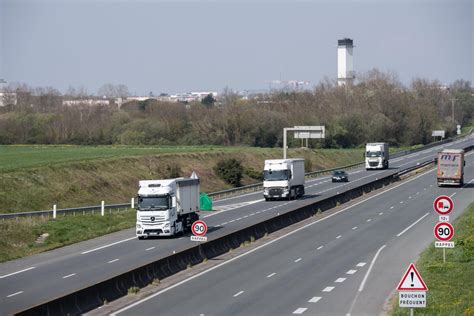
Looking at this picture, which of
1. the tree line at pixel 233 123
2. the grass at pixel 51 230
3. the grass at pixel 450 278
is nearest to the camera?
the grass at pixel 450 278

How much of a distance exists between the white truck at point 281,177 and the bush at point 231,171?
85.0 ft

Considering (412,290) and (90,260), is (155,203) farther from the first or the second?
(412,290)

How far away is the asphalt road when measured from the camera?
1002 inches

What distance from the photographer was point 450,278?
29.4 meters

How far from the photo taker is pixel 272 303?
2591 centimetres

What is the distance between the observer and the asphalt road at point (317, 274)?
25.5m

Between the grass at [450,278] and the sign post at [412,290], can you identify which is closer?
the sign post at [412,290]

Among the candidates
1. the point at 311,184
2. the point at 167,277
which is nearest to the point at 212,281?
the point at 167,277

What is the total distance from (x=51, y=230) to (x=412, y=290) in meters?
34.1

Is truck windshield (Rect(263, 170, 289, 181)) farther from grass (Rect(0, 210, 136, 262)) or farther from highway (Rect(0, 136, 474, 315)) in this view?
grass (Rect(0, 210, 136, 262))

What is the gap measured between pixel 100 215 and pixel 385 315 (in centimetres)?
3738

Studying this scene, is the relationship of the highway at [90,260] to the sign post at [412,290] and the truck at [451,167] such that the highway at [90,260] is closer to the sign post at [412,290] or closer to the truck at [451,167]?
the sign post at [412,290]

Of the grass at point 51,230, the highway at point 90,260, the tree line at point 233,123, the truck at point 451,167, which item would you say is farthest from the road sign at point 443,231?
the tree line at point 233,123

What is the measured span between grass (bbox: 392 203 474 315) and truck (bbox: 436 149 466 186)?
3483 centimetres
